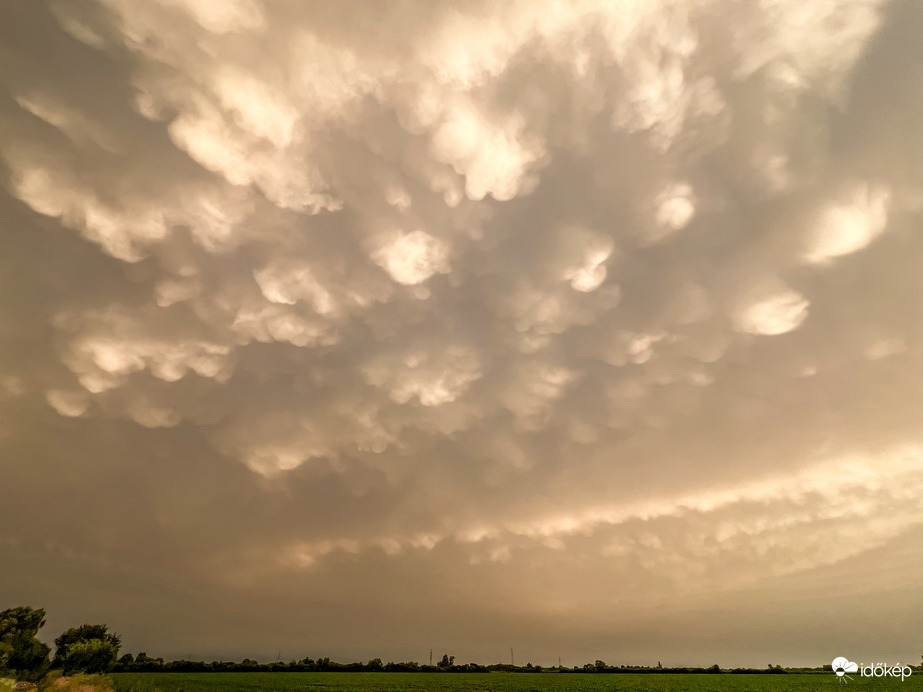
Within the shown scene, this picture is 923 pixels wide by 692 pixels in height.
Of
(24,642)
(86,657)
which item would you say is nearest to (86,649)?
(86,657)

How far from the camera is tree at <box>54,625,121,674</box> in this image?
7994cm

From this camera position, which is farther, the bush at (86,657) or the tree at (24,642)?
the bush at (86,657)

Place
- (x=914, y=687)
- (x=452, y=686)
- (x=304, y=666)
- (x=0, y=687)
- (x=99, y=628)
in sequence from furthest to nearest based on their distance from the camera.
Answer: (x=304, y=666) < (x=99, y=628) < (x=452, y=686) < (x=914, y=687) < (x=0, y=687)

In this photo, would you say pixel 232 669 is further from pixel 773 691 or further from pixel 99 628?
pixel 773 691

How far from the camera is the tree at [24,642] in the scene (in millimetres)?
76250

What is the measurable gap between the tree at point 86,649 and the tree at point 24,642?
2.65 meters

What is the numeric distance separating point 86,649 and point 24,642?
10.4 metres

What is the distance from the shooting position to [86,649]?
8088 cm

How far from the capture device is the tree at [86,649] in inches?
3147

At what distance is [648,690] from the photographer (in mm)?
72312

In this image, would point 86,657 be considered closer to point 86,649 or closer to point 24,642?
point 86,649

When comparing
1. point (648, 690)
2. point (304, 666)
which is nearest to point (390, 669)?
point (304, 666)

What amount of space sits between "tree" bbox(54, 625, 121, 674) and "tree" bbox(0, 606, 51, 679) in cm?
265

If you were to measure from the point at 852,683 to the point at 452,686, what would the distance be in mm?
64616
